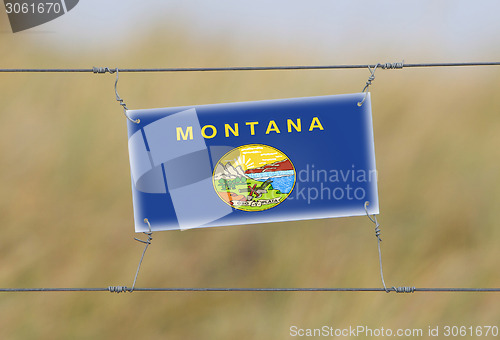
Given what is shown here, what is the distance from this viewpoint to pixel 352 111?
69.4 inches

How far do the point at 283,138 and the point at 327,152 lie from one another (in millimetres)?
181

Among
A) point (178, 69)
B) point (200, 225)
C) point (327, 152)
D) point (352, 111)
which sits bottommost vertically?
point (200, 225)

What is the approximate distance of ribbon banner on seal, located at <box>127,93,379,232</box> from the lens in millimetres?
1741

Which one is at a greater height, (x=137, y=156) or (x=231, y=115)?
(x=231, y=115)

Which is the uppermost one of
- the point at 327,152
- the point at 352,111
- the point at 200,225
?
the point at 352,111

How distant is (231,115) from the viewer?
5.74ft

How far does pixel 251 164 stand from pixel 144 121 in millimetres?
457

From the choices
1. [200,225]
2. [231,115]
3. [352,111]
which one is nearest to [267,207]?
[200,225]

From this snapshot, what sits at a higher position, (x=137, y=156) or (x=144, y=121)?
(x=144, y=121)

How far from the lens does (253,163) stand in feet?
5.77

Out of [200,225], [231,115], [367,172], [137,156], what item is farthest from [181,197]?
[367,172]

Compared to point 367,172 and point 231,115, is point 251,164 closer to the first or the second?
point 231,115

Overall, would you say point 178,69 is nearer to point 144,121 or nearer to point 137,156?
point 144,121

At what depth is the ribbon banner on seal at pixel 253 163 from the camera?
5.71 ft
